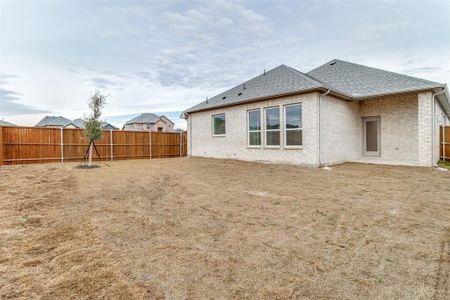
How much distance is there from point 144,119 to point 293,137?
39.4 m

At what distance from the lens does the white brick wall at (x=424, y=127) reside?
9305mm

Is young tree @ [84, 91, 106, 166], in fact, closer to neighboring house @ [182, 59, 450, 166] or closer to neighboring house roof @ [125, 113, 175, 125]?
neighboring house @ [182, 59, 450, 166]

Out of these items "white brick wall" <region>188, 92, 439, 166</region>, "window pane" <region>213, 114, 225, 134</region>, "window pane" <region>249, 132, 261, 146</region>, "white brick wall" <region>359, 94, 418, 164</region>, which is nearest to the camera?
"white brick wall" <region>188, 92, 439, 166</region>

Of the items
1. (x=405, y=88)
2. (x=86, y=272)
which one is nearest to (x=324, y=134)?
(x=405, y=88)

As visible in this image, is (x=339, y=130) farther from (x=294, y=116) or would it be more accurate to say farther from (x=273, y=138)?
(x=273, y=138)

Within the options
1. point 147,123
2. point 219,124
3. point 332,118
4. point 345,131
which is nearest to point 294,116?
point 332,118

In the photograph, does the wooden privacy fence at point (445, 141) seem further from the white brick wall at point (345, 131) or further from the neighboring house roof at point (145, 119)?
the neighboring house roof at point (145, 119)

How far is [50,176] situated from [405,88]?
13863 mm

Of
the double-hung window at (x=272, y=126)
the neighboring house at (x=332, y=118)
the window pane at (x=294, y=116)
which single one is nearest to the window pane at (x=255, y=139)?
the neighboring house at (x=332, y=118)

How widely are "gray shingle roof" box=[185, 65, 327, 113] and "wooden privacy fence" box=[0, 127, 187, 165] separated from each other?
4638mm

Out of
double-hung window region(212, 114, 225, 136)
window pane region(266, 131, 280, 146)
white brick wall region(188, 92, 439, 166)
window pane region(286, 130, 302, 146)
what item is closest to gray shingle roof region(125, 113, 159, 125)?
double-hung window region(212, 114, 225, 136)

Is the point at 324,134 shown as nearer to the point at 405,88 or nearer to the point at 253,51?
the point at 405,88

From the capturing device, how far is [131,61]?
1366 cm

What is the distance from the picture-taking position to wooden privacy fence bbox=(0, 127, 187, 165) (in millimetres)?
12398
